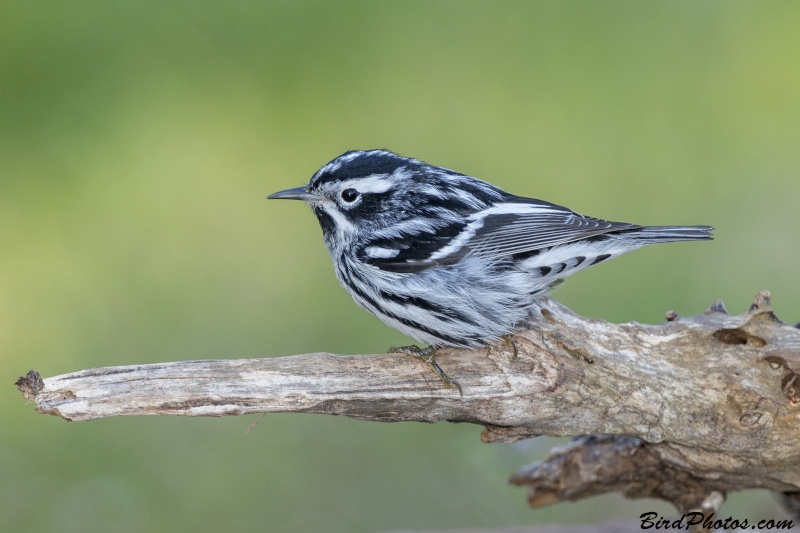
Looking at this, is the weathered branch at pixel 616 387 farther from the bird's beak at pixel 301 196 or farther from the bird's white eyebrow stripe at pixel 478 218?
the bird's beak at pixel 301 196

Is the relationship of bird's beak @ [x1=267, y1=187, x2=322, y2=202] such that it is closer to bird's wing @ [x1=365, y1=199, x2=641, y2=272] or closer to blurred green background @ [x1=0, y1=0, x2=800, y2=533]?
bird's wing @ [x1=365, y1=199, x2=641, y2=272]

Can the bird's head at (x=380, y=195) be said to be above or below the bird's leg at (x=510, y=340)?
above

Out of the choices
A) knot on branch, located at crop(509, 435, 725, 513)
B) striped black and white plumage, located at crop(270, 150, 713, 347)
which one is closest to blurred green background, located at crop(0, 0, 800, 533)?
knot on branch, located at crop(509, 435, 725, 513)

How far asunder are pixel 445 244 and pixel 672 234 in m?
1.20

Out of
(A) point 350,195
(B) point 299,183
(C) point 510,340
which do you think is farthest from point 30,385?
(B) point 299,183

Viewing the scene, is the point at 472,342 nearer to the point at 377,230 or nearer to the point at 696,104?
the point at 377,230

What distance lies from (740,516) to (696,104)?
4.37 metres

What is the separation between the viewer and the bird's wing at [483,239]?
4566mm

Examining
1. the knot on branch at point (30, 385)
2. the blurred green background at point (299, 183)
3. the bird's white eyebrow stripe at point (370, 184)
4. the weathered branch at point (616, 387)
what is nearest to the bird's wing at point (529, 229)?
the weathered branch at point (616, 387)

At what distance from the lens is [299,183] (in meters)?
7.98

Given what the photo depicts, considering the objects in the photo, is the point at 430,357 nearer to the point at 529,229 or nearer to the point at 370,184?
the point at 529,229

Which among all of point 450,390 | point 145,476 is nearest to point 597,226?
point 450,390

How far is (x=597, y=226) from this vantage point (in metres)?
4.53

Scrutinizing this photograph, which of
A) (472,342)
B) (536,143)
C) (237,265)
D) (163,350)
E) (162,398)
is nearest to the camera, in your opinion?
(162,398)
